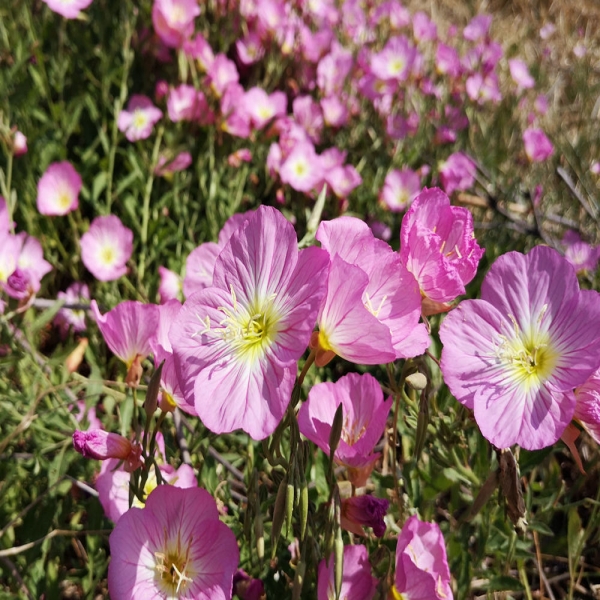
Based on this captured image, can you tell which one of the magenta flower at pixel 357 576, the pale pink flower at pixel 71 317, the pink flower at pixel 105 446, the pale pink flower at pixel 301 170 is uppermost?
the pale pink flower at pixel 301 170

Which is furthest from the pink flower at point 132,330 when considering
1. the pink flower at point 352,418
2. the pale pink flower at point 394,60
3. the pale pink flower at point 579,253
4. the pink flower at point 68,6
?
the pale pink flower at point 394,60

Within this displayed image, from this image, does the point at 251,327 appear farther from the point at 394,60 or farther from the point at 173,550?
the point at 394,60

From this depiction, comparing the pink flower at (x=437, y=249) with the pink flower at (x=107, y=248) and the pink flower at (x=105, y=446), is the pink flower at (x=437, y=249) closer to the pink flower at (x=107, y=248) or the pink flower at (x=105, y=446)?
the pink flower at (x=105, y=446)

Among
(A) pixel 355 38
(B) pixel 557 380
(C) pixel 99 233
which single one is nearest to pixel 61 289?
(C) pixel 99 233

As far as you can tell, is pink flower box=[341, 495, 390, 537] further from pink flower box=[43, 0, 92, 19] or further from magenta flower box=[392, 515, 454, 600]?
pink flower box=[43, 0, 92, 19]

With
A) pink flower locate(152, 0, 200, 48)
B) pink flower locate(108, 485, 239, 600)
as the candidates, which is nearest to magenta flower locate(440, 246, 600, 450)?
pink flower locate(108, 485, 239, 600)

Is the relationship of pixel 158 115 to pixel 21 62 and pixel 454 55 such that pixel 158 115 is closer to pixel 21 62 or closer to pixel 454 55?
pixel 21 62
